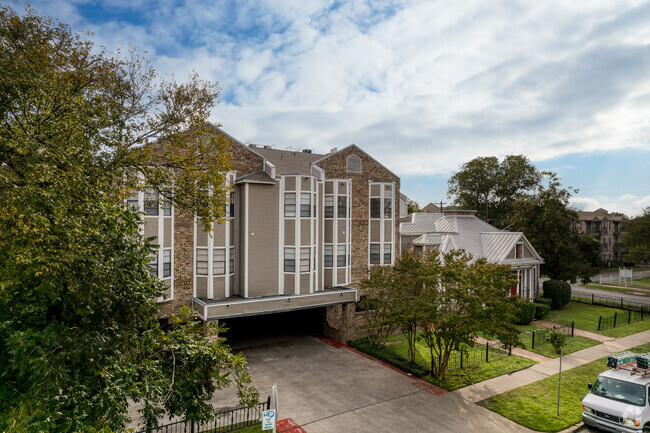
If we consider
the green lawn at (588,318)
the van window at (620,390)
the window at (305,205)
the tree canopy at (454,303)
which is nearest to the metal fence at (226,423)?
the tree canopy at (454,303)

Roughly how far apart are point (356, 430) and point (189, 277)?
11.1 m

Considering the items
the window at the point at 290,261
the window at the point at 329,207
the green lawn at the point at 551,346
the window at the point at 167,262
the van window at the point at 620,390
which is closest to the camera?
the van window at the point at 620,390

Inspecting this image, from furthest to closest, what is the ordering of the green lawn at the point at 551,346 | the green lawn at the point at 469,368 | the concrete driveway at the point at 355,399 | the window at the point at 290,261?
the window at the point at 290,261 → the green lawn at the point at 551,346 → the green lawn at the point at 469,368 → the concrete driveway at the point at 355,399

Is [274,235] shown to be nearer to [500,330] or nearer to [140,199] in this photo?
[140,199]

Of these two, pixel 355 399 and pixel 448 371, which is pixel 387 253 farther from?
pixel 355 399

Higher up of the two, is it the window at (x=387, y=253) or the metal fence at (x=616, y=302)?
the window at (x=387, y=253)

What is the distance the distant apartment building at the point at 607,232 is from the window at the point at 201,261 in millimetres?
77040

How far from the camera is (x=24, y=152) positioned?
6449mm

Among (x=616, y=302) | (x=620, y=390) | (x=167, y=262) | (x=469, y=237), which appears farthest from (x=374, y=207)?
(x=616, y=302)

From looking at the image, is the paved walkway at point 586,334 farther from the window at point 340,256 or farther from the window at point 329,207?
the window at point 329,207

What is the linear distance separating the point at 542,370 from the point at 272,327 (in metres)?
16.0

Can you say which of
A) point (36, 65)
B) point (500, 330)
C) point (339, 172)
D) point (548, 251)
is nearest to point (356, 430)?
point (500, 330)

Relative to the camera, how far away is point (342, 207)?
23562mm

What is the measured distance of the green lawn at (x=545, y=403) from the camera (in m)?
13.2
